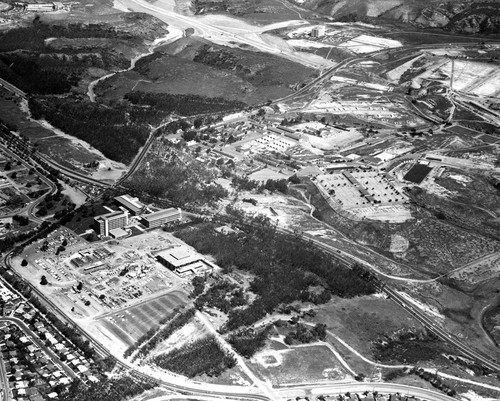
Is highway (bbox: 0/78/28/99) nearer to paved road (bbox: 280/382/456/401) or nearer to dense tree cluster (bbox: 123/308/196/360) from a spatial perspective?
dense tree cluster (bbox: 123/308/196/360)

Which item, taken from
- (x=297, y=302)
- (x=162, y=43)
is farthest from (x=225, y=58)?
(x=297, y=302)

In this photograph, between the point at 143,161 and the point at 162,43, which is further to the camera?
the point at 162,43

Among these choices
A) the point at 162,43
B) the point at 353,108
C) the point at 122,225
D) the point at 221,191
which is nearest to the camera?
the point at 122,225

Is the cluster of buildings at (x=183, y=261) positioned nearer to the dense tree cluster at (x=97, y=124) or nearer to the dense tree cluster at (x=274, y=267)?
the dense tree cluster at (x=274, y=267)

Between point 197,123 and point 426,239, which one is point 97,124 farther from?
point 426,239

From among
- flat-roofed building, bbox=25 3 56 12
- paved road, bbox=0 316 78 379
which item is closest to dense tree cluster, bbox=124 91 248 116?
paved road, bbox=0 316 78 379

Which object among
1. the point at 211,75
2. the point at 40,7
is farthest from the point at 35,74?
the point at 40,7

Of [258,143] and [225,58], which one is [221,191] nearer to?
[258,143]
